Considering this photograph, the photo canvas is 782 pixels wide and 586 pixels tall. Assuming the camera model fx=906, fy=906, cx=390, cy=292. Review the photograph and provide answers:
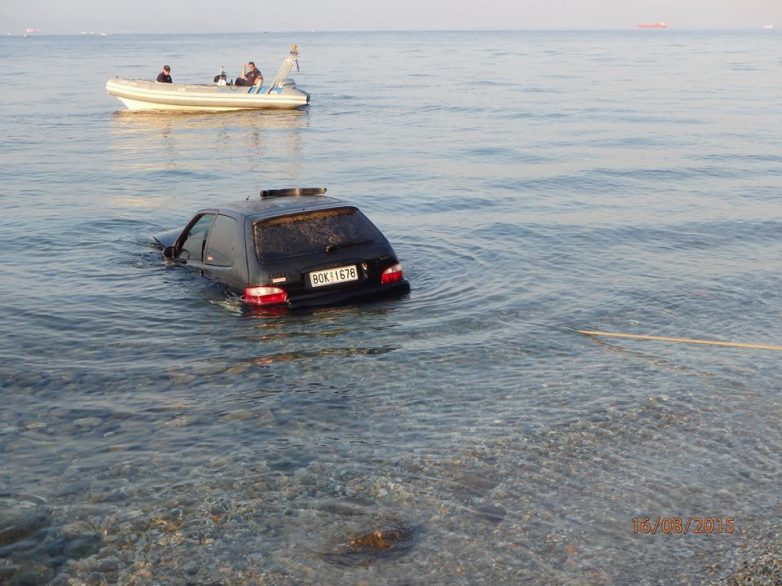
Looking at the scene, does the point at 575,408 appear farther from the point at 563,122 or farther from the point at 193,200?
the point at 563,122

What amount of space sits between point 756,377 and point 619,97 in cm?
3791

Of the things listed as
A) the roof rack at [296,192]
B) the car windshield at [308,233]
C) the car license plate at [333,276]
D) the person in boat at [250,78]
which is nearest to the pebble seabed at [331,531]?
the car license plate at [333,276]

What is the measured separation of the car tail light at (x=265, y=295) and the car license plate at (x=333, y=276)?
1.18 feet

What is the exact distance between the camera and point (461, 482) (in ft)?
21.3

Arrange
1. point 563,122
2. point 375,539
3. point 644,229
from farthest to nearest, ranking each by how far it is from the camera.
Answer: point 563,122 < point 644,229 < point 375,539

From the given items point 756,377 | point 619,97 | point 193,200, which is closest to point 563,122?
point 619,97

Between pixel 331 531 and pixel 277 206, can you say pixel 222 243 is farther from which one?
pixel 331 531

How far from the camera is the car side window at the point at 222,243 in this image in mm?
10367

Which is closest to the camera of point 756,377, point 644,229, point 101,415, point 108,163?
point 101,415

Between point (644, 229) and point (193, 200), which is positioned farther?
point (193, 200)

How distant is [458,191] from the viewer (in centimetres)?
2072

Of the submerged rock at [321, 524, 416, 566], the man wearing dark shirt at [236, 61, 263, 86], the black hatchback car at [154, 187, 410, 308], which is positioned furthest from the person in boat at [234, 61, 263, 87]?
the submerged rock at [321, 524, 416, 566]
